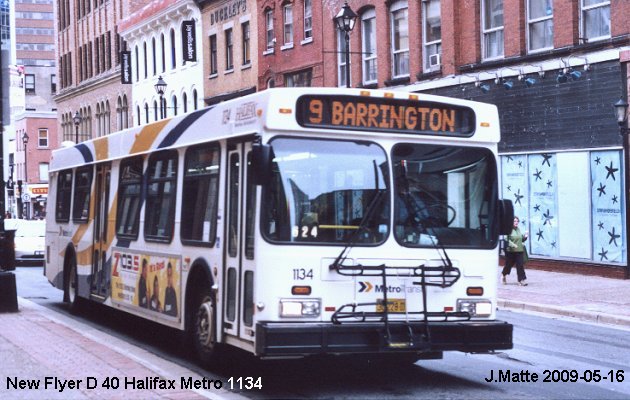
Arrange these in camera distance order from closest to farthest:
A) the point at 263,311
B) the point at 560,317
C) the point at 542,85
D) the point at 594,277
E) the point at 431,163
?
1. the point at 263,311
2. the point at 431,163
3. the point at 560,317
4. the point at 594,277
5. the point at 542,85

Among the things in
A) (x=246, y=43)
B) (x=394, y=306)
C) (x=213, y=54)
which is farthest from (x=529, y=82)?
(x=213, y=54)

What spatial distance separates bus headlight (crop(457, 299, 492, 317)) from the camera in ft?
34.3

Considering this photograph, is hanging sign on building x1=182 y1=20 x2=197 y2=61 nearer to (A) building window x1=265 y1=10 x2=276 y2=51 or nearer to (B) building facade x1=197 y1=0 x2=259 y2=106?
(B) building facade x1=197 y1=0 x2=259 y2=106

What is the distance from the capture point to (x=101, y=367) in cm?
1091

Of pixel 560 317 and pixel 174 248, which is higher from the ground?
pixel 174 248

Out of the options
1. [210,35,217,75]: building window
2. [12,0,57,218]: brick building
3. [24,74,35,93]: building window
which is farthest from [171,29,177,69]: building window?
[24,74,35,93]: building window

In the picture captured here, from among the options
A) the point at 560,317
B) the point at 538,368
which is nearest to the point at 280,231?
the point at 538,368

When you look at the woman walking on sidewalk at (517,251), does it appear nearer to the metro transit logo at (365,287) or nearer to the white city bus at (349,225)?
the white city bus at (349,225)

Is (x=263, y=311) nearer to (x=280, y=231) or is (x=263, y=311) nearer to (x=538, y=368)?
(x=280, y=231)

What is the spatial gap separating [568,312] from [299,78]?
23.6 metres

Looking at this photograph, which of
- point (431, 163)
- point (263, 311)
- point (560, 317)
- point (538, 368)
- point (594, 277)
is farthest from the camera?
point (594, 277)

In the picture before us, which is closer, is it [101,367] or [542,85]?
[101,367]

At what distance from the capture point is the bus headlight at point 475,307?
1046 cm

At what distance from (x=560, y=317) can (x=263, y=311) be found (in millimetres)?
9605
